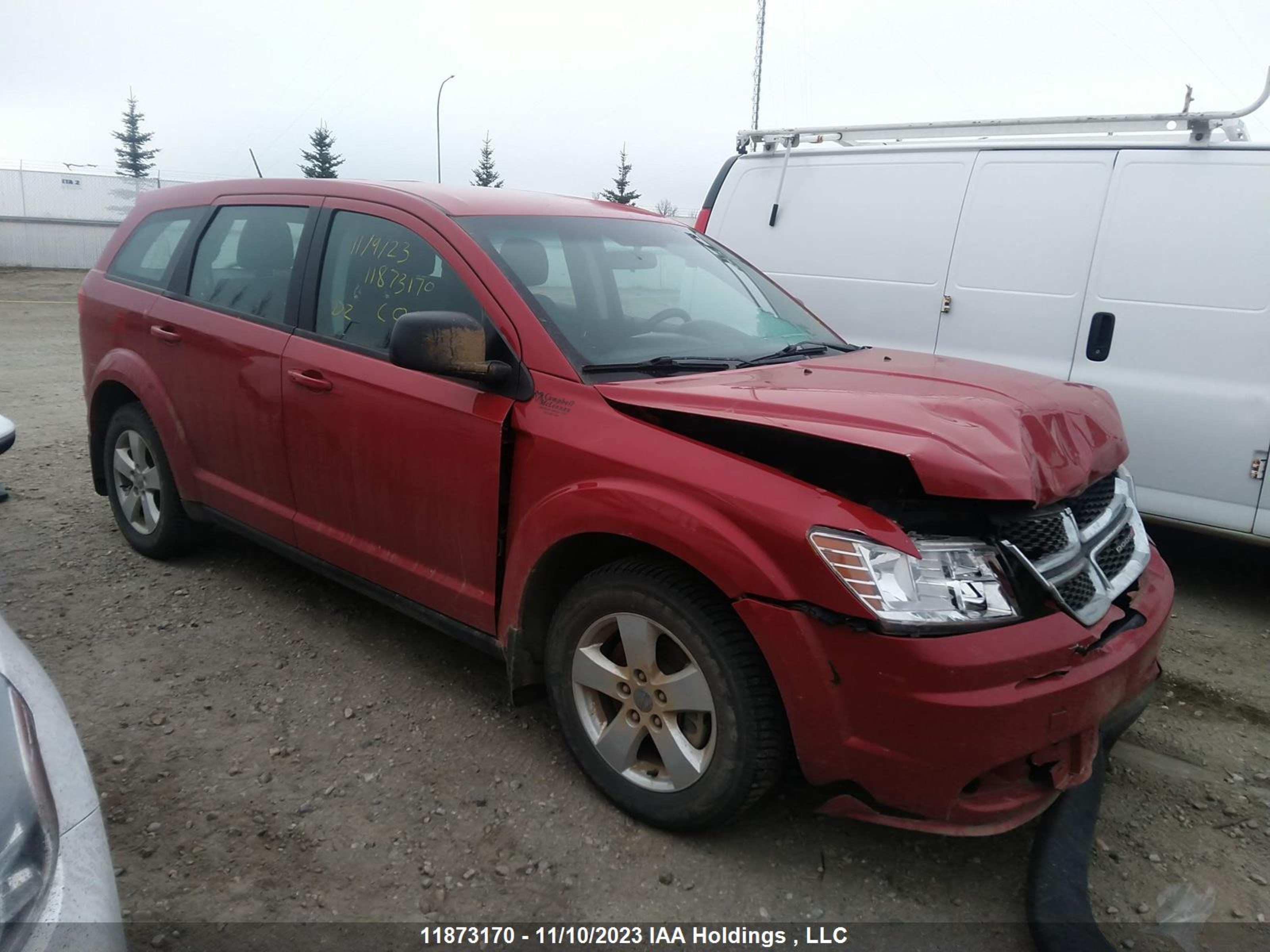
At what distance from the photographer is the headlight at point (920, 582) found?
84.5 inches

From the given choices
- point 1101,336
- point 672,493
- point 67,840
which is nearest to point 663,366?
point 672,493

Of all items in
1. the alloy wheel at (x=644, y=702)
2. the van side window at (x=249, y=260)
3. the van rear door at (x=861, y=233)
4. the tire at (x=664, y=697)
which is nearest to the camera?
the tire at (x=664, y=697)

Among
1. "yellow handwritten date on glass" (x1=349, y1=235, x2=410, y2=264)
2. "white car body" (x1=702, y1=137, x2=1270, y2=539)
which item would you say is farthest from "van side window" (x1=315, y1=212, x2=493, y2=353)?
"white car body" (x1=702, y1=137, x2=1270, y2=539)

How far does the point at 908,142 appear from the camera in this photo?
5137mm

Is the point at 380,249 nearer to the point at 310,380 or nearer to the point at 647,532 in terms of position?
the point at 310,380

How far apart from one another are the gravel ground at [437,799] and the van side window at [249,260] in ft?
4.25

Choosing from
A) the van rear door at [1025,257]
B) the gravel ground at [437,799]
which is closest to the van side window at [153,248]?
the gravel ground at [437,799]

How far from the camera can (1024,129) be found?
484 cm

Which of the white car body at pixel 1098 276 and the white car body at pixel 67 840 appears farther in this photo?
the white car body at pixel 1098 276

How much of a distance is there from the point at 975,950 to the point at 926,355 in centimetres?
196

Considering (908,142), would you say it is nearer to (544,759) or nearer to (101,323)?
(544,759)

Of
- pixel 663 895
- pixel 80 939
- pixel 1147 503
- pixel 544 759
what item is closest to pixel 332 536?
pixel 544 759

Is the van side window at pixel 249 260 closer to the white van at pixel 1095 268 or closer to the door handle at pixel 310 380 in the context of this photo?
the door handle at pixel 310 380

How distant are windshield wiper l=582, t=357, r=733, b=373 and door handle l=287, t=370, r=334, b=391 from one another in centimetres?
107
